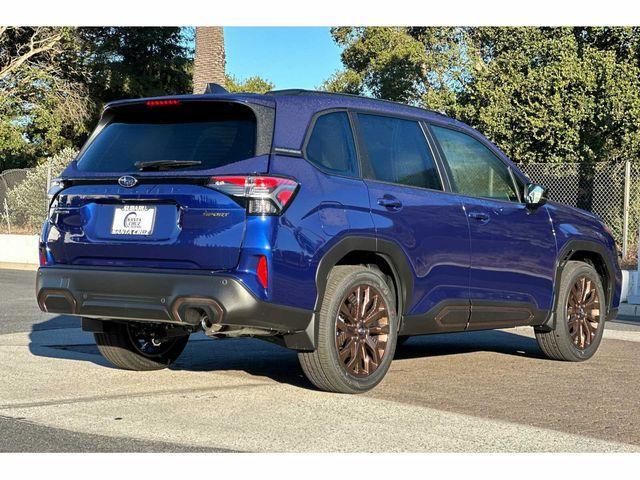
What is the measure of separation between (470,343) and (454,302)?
2.71m

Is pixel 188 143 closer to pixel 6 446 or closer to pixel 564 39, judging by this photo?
pixel 6 446

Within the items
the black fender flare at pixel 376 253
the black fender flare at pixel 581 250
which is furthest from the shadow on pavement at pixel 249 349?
the black fender flare at pixel 376 253

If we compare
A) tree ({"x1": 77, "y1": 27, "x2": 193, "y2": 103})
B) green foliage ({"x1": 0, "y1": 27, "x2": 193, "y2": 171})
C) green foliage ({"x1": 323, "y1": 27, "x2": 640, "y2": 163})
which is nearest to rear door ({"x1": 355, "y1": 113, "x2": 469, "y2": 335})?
green foliage ({"x1": 323, "y1": 27, "x2": 640, "y2": 163})

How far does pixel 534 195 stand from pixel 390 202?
1.86 metres

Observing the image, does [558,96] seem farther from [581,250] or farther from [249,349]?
[249,349]

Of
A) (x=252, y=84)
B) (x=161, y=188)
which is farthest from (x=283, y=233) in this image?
(x=252, y=84)

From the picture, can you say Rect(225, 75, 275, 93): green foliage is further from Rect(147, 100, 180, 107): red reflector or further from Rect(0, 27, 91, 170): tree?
Rect(147, 100, 180, 107): red reflector

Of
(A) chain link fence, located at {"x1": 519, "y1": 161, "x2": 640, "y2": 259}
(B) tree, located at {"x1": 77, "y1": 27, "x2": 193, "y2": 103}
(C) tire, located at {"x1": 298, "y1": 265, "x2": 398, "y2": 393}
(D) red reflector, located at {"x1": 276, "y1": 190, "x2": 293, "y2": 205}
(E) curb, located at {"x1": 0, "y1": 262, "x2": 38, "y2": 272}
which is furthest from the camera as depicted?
(B) tree, located at {"x1": 77, "y1": 27, "x2": 193, "y2": 103}

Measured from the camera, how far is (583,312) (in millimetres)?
8773

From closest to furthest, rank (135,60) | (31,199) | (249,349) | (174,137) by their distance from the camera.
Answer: (174,137) < (249,349) < (31,199) < (135,60)

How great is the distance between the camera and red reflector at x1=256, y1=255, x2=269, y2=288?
19.2ft

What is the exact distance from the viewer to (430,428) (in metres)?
5.62

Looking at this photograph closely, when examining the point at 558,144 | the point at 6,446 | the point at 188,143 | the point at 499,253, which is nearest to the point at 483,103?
the point at 558,144

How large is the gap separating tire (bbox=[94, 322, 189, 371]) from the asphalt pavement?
0.10m
